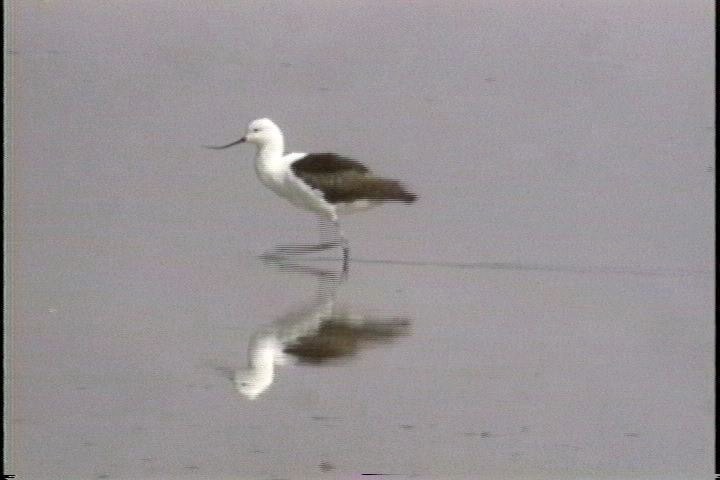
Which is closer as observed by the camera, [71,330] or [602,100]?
[71,330]

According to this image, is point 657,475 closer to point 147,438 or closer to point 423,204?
point 147,438

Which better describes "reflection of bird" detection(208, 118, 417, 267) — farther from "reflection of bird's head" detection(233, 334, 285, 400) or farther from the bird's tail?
"reflection of bird's head" detection(233, 334, 285, 400)

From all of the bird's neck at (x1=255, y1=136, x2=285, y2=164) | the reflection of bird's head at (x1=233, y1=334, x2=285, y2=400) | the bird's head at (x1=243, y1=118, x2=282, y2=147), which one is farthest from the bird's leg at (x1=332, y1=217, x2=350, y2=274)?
the reflection of bird's head at (x1=233, y1=334, x2=285, y2=400)

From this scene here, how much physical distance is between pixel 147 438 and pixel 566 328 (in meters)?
3.36

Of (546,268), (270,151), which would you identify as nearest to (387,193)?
(270,151)

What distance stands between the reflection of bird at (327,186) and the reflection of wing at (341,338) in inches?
93.5

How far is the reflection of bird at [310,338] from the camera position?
8320mm

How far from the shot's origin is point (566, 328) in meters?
9.89

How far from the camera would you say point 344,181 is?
12.3 meters

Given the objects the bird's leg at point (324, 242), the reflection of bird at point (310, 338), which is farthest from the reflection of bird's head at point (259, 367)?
the bird's leg at point (324, 242)

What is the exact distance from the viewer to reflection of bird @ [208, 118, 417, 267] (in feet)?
40.2

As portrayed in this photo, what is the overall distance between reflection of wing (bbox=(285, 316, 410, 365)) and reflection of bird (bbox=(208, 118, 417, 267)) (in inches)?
93.5

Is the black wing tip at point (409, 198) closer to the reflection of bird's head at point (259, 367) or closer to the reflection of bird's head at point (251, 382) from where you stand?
the reflection of bird's head at point (259, 367)

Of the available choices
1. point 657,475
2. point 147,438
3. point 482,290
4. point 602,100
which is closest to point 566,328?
point 482,290
